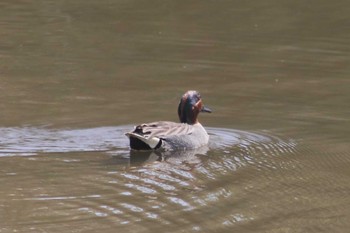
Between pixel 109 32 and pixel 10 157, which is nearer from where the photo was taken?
pixel 10 157

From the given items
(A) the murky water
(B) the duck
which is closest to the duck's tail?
(B) the duck

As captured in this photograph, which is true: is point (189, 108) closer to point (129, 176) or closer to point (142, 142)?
point (142, 142)

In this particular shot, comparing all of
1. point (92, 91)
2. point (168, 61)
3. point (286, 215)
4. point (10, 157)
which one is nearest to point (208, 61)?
point (168, 61)

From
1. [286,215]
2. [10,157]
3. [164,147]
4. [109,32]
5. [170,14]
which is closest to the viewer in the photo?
[286,215]

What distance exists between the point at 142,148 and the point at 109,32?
6716 millimetres

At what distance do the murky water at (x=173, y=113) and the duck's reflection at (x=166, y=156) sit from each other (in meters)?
0.03

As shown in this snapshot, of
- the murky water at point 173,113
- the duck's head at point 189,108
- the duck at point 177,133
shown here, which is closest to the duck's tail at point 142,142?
the duck at point 177,133

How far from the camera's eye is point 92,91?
1256cm

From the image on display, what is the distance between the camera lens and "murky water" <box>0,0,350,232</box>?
26.2ft

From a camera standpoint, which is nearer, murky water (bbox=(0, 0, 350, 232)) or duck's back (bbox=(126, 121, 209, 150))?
A: murky water (bbox=(0, 0, 350, 232))

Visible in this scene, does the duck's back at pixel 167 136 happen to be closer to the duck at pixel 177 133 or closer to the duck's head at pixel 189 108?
the duck at pixel 177 133

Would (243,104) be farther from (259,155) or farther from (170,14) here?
(170,14)

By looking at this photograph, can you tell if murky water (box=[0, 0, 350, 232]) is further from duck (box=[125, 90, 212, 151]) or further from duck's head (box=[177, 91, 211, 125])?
duck's head (box=[177, 91, 211, 125])

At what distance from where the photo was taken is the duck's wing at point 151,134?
9836 mm
